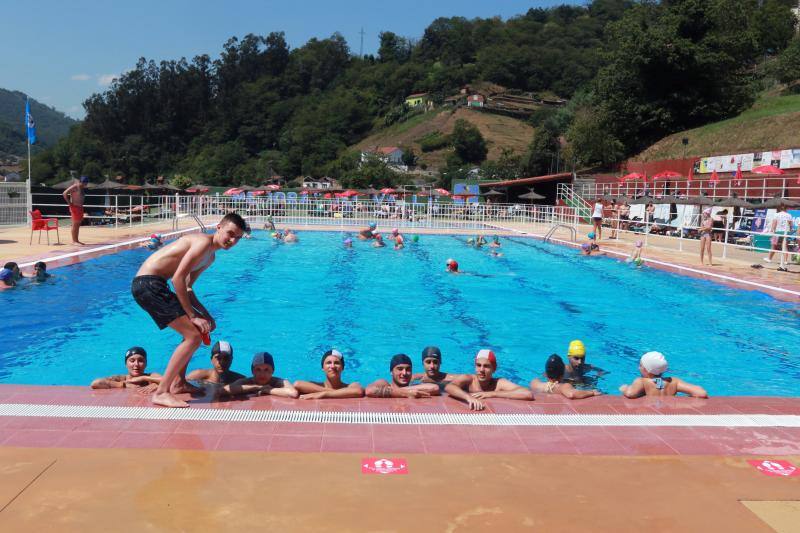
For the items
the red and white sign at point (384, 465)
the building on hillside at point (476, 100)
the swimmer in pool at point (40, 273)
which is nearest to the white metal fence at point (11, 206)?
the swimmer in pool at point (40, 273)

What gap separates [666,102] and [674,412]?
43799mm

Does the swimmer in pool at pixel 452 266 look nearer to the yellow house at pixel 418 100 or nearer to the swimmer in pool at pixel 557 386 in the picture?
the swimmer in pool at pixel 557 386

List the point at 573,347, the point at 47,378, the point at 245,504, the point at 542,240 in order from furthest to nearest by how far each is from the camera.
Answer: the point at 542,240
the point at 47,378
the point at 573,347
the point at 245,504

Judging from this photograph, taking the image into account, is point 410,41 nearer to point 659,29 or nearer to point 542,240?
point 659,29

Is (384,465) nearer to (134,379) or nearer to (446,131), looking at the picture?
(134,379)

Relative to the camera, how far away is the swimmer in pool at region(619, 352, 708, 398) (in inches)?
205

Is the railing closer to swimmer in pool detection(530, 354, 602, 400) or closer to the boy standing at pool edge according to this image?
swimmer in pool detection(530, 354, 602, 400)

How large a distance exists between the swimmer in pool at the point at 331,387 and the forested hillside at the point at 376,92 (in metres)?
42.3

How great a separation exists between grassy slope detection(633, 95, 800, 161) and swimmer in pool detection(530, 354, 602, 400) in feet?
94.1

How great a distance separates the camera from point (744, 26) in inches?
1818

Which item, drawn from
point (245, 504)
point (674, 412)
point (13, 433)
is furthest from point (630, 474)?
point (13, 433)

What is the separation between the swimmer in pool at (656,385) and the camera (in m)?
5.21

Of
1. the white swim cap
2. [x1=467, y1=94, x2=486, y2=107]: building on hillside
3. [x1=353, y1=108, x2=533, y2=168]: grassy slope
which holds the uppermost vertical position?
[x1=467, y1=94, x2=486, y2=107]: building on hillside

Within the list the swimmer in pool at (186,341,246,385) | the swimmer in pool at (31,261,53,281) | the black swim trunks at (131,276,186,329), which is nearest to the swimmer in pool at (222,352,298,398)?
the swimmer in pool at (186,341,246,385)
